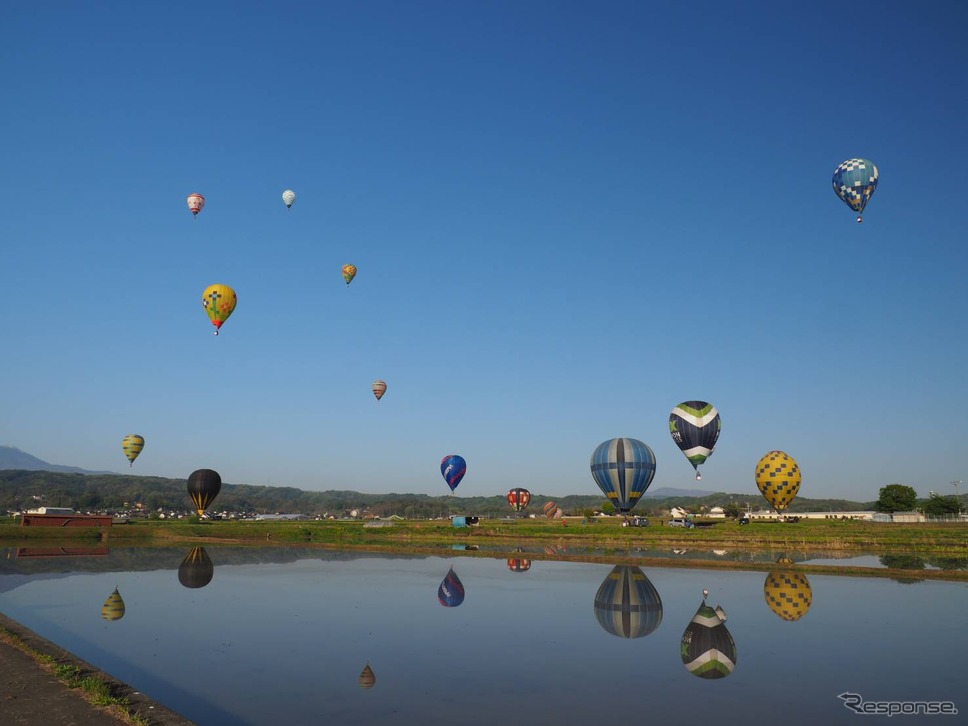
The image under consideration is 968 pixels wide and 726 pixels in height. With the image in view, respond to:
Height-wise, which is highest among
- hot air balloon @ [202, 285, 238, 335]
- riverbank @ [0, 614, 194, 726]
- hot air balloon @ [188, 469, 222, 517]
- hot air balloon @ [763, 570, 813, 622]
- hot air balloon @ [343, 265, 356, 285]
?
hot air balloon @ [343, 265, 356, 285]

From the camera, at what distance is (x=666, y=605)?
21062 mm

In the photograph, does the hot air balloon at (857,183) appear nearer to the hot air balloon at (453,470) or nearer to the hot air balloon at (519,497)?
the hot air balloon at (453,470)

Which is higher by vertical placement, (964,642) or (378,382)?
(378,382)

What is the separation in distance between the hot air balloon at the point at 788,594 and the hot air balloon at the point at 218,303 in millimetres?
35195

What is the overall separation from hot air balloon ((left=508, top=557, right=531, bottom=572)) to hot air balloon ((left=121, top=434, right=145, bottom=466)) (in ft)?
176

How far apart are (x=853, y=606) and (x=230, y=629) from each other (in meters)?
18.2

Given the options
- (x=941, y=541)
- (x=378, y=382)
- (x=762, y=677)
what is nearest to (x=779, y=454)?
(x=941, y=541)

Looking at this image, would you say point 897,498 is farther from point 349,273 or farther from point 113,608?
point 113,608

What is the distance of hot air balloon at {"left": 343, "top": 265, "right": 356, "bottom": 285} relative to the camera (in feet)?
172

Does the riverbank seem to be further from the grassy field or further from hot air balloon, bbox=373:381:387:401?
hot air balloon, bbox=373:381:387:401

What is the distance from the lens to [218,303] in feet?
146

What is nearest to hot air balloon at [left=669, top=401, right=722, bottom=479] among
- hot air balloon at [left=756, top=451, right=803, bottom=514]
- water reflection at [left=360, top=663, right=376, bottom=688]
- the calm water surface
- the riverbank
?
hot air balloon at [left=756, top=451, right=803, bottom=514]

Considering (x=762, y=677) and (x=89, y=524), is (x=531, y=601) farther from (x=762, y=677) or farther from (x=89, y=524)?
(x=89, y=524)

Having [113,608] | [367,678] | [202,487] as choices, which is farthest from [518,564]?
[202,487]
